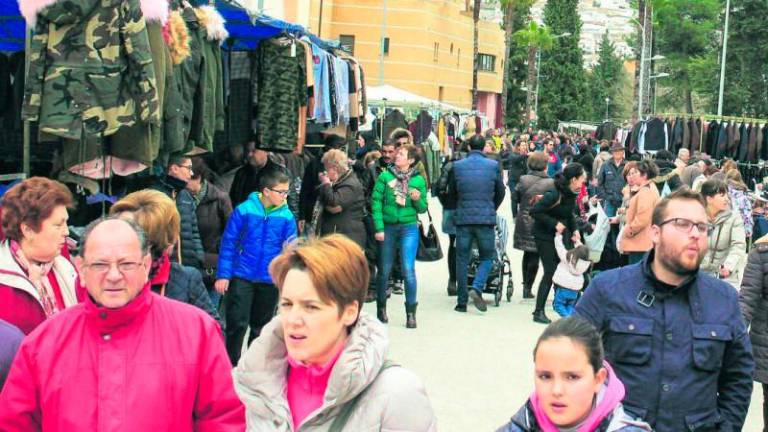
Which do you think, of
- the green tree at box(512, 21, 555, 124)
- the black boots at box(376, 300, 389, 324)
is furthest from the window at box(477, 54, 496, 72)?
the black boots at box(376, 300, 389, 324)

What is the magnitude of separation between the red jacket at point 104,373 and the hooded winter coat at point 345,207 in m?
7.47

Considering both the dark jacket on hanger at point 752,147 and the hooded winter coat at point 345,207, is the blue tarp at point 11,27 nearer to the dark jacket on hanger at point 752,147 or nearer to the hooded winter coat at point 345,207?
the hooded winter coat at point 345,207

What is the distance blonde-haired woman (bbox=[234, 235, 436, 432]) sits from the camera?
3.37 metres

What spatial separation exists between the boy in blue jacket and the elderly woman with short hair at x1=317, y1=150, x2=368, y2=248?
2507 millimetres

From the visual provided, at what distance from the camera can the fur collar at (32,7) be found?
20.7ft

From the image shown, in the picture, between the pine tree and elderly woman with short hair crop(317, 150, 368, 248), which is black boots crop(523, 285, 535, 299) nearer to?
elderly woman with short hair crop(317, 150, 368, 248)

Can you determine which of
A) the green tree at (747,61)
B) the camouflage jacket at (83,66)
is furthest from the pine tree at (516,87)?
the camouflage jacket at (83,66)

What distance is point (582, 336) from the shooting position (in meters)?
3.83

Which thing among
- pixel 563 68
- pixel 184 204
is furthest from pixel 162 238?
pixel 563 68

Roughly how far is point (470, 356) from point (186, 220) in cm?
363

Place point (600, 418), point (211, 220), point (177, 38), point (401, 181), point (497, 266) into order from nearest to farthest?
point (600, 418)
point (177, 38)
point (211, 220)
point (401, 181)
point (497, 266)

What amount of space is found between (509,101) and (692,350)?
91.5 meters

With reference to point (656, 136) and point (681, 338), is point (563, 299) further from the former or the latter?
point (656, 136)

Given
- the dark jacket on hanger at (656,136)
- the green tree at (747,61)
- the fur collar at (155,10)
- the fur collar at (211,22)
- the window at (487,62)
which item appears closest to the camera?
the fur collar at (155,10)
